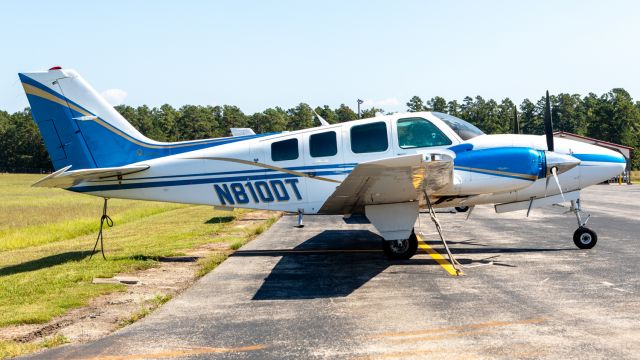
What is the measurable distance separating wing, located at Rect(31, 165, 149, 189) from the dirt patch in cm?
221

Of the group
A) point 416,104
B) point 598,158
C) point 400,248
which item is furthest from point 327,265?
point 416,104

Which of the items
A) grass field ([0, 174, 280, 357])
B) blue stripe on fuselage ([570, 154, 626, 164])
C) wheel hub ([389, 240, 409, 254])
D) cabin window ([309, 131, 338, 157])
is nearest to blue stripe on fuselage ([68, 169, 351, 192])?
cabin window ([309, 131, 338, 157])

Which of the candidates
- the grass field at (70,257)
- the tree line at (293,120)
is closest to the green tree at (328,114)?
the tree line at (293,120)

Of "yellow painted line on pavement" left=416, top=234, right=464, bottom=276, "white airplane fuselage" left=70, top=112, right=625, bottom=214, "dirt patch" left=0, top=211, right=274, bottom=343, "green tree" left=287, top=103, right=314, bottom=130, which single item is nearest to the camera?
"dirt patch" left=0, top=211, right=274, bottom=343

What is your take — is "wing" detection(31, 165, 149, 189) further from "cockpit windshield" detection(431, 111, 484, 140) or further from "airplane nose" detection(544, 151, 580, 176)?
"airplane nose" detection(544, 151, 580, 176)

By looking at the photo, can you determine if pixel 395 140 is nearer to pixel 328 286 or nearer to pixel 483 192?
pixel 483 192

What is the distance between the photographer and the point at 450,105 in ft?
415

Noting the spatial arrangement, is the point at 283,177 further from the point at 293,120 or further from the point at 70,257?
the point at 293,120

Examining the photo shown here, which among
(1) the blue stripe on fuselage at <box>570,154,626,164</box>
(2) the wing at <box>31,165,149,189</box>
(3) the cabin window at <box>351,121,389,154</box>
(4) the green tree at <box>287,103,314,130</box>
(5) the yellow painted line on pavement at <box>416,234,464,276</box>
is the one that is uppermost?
(4) the green tree at <box>287,103,314,130</box>

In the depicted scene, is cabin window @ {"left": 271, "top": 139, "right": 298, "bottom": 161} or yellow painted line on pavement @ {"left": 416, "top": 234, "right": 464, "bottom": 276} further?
cabin window @ {"left": 271, "top": 139, "right": 298, "bottom": 161}

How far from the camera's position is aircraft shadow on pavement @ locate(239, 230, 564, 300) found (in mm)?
8695

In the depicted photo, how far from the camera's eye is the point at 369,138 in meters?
11.7

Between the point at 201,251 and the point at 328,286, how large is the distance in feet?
18.2

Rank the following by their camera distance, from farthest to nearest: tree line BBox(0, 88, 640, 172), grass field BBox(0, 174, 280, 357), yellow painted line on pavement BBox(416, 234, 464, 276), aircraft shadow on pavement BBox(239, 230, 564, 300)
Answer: tree line BBox(0, 88, 640, 172)
yellow painted line on pavement BBox(416, 234, 464, 276)
aircraft shadow on pavement BBox(239, 230, 564, 300)
grass field BBox(0, 174, 280, 357)
